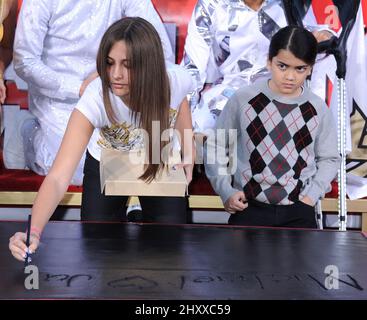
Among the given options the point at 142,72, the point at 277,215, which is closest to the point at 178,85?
the point at 142,72

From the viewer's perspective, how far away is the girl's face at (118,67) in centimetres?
199

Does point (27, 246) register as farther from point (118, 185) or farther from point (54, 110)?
point (54, 110)

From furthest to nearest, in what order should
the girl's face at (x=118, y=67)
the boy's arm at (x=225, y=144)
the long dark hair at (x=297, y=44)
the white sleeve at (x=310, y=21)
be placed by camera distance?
the white sleeve at (x=310, y=21) < the boy's arm at (x=225, y=144) < the long dark hair at (x=297, y=44) < the girl's face at (x=118, y=67)

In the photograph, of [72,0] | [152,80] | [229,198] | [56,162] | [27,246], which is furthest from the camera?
[72,0]

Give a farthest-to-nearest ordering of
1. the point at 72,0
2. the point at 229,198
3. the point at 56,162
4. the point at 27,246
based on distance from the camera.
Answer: the point at 72,0 → the point at 229,198 → the point at 56,162 → the point at 27,246

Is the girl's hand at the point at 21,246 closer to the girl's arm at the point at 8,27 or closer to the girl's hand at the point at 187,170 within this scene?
the girl's hand at the point at 187,170

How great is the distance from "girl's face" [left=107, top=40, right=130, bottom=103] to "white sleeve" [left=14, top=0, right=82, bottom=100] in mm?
1107

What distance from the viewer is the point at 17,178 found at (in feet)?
10.4

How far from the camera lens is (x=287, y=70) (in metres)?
2.44

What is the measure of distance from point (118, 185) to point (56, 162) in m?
0.34

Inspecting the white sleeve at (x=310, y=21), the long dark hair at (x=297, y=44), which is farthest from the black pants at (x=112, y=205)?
the white sleeve at (x=310, y=21)

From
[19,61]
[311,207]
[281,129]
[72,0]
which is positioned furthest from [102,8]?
[311,207]

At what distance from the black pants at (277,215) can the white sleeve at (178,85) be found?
0.46 meters

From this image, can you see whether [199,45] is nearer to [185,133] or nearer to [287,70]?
[287,70]
